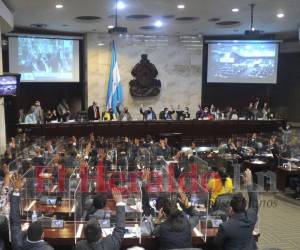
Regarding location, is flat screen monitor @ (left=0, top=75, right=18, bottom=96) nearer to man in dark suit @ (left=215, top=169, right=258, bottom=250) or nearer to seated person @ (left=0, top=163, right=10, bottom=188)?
seated person @ (left=0, top=163, right=10, bottom=188)

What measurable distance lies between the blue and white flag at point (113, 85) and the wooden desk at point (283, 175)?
863cm

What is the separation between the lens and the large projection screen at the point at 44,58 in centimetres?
1509

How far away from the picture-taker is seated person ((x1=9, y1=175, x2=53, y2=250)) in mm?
3678

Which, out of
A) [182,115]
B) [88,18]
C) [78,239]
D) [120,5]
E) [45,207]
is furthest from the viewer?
[182,115]

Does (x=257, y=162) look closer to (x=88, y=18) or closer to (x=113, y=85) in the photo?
(x=88, y=18)

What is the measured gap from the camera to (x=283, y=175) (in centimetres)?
954

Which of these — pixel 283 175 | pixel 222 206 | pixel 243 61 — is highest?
pixel 243 61

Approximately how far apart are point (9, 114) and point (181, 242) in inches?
433

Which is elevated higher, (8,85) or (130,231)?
(8,85)

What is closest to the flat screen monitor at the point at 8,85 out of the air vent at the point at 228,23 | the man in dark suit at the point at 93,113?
the man in dark suit at the point at 93,113

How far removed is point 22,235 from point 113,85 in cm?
1279

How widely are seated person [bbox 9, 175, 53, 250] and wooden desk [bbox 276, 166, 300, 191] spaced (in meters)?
6.67

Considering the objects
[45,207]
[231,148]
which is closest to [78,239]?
[45,207]

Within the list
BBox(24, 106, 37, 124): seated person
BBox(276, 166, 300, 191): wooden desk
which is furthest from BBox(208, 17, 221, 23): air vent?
BBox(24, 106, 37, 124): seated person
